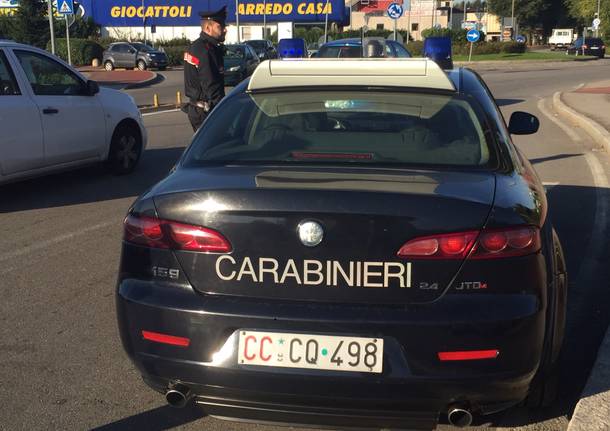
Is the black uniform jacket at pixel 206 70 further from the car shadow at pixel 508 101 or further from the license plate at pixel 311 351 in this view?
the car shadow at pixel 508 101

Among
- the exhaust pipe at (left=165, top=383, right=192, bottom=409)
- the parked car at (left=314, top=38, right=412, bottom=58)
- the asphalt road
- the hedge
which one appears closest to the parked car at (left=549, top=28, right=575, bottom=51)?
the hedge

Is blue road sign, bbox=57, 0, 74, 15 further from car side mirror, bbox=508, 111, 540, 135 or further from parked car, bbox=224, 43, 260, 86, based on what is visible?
car side mirror, bbox=508, 111, 540, 135

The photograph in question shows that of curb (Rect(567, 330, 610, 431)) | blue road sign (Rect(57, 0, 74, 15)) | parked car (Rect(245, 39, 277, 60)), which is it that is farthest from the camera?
parked car (Rect(245, 39, 277, 60))

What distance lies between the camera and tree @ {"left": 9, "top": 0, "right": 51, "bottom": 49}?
1829 inches

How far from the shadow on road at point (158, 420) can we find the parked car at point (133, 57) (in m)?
41.4

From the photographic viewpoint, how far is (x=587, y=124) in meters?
13.8

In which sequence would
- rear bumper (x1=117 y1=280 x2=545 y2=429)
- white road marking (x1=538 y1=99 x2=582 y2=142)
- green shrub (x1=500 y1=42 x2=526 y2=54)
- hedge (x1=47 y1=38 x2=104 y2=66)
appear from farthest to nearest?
1. green shrub (x1=500 y1=42 x2=526 y2=54)
2. hedge (x1=47 y1=38 x2=104 y2=66)
3. white road marking (x1=538 y1=99 x2=582 y2=142)
4. rear bumper (x1=117 y1=280 x2=545 y2=429)

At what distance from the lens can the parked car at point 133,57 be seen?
43.0 meters

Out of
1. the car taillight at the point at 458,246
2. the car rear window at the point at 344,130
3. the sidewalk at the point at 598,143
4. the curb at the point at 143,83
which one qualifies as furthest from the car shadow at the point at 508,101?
the car taillight at the point at 458,246

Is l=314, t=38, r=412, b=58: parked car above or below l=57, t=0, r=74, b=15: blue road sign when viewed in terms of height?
below

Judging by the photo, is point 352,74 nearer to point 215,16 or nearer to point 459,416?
point 459,416

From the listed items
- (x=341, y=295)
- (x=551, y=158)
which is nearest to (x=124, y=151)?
(x=551, y=158)

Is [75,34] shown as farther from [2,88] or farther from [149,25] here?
[2,88]

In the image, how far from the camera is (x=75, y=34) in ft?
208
